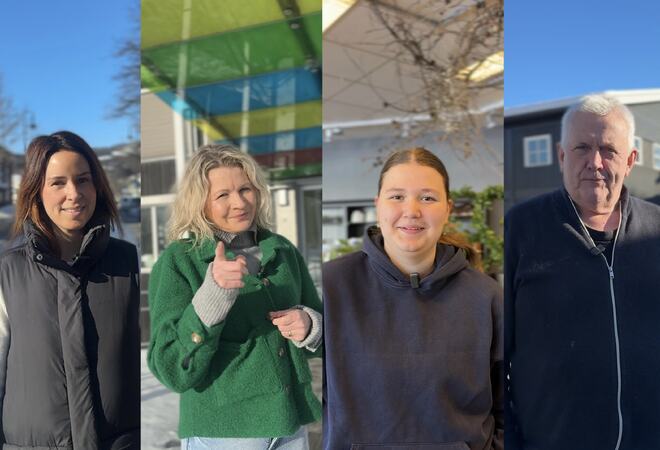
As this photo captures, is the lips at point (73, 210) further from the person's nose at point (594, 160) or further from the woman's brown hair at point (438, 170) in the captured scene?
the person's nose at point (594, 160)

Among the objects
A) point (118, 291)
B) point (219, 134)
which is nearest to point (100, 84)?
point (219, 134)

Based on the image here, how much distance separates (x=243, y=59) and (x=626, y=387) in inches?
67.0

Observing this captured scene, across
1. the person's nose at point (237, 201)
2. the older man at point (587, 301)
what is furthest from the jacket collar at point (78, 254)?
the older man at point (587, 301)

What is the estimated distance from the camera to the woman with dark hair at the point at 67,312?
1.80 metres

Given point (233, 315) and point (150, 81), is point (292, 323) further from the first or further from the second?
point (150, 81)

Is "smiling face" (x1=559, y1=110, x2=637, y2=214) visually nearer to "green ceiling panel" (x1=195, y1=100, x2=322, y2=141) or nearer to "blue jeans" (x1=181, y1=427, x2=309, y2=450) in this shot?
"green ceiling panel" (x1=195, y1=100, x2=322, y2=141)

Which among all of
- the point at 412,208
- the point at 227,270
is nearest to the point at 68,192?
the point at 227,270

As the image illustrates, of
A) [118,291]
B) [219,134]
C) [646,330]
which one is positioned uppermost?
[219,134]

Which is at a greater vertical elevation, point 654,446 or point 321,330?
point 321,330

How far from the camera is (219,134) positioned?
182cm

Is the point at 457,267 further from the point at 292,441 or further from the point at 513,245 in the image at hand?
the point at 292,441

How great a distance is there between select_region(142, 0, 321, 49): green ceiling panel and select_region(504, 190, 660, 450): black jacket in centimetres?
108

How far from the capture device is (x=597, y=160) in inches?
72.2

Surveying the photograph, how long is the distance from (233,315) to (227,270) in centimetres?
15
